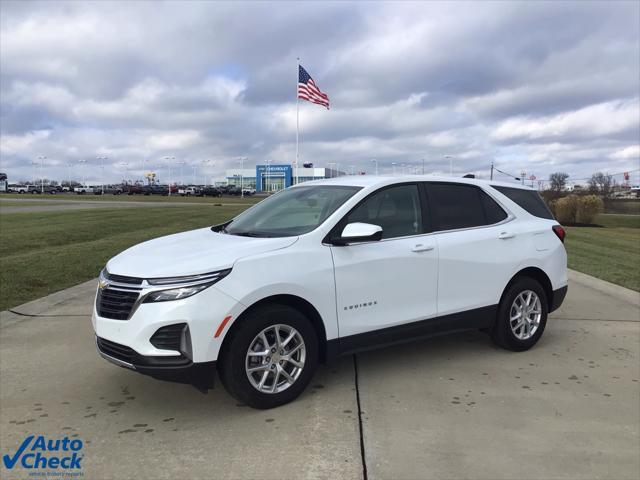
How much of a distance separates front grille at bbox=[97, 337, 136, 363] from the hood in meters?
0.50

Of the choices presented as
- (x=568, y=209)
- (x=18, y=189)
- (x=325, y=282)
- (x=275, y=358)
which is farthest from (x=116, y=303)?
(x=18, y=189)

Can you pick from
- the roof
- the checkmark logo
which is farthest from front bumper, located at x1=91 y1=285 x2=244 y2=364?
the roof

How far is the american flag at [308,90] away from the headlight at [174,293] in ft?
85.7

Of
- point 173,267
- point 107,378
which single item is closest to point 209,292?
point 173,267

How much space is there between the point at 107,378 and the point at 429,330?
9.18 ft

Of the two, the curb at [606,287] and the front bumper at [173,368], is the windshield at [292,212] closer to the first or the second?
the front bumper at [173,368]

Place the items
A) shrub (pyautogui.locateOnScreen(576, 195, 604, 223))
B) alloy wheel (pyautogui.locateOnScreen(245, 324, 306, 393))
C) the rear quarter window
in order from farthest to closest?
shrub (pyautogui.locateOnScreen(576, 195, 604, 223)) → the rear quarter window → alloy wheel (pyautogui.locateOnScreen(245, 324, 306, 393))

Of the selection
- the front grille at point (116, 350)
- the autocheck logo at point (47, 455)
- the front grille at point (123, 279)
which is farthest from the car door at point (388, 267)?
the autocheck logo at point (47, 455)

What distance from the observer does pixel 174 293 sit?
11.3 feet

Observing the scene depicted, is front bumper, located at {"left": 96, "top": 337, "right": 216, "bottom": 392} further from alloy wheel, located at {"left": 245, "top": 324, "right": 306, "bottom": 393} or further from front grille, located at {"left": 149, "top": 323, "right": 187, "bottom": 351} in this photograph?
alloy wheel, located at {"left": 245, "top": 324, "right": 306, "bottom": 393}

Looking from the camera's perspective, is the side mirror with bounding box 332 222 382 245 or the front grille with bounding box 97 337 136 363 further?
the side mirror with bounding box 332 222 382 245

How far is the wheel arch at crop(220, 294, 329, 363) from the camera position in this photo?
11.9 ft

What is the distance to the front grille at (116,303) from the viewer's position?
11.6 ft

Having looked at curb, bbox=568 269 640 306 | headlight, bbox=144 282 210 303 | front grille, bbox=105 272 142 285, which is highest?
front grille, bbox=105 272 142 285
